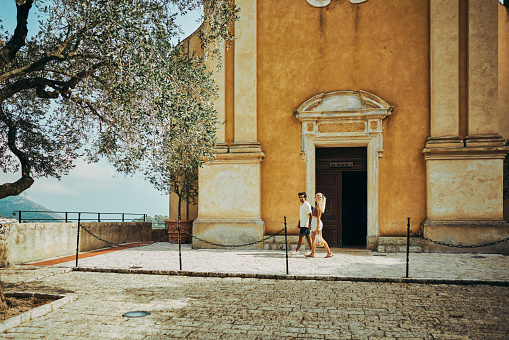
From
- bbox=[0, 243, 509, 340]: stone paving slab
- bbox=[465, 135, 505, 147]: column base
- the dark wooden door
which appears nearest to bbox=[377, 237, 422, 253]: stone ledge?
the dark wooden door

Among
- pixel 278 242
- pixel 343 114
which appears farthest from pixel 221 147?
pixel 343 114

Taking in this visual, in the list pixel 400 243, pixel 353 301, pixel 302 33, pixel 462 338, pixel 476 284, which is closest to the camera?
pixel 462 338

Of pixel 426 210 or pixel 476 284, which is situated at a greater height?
pixel 426 210

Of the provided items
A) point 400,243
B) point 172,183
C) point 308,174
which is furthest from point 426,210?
point 172,183

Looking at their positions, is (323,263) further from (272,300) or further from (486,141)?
(486,141)

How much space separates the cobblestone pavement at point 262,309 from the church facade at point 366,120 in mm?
5665

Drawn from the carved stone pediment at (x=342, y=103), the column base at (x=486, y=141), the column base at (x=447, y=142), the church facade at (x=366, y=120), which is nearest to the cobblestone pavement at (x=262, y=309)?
the church facade at (x=366, y=120)

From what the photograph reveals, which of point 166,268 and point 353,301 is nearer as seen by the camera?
point 353,301

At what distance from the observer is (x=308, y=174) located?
48.0 ft

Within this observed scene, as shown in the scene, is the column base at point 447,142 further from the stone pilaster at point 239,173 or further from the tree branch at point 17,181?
the tree branch at point 17,181

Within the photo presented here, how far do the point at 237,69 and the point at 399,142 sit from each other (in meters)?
5.74

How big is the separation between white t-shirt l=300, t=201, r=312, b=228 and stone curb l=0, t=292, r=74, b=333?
6.74 m

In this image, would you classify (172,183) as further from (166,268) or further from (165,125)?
(165,125)

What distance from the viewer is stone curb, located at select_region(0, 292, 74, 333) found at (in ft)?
18.3
